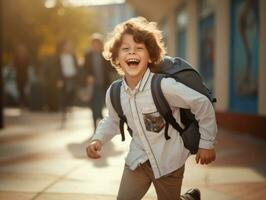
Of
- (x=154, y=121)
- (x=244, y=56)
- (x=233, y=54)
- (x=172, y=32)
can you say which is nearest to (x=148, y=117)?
(x=154, y=121)

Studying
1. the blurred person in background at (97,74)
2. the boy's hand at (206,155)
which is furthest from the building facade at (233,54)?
the boy's hand at (206,155)

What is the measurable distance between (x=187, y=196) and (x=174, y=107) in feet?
2.94

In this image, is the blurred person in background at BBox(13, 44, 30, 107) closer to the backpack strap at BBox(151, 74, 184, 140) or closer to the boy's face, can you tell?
the boy's face

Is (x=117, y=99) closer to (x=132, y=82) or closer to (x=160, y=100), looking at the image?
(x=132, y=82)

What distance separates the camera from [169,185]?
3.75 meters

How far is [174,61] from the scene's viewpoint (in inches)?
145

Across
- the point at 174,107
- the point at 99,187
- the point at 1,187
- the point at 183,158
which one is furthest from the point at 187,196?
the point at 1,187

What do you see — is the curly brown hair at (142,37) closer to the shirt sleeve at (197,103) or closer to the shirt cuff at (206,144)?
the shirt sleeve at (197,103)

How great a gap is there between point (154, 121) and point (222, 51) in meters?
8.34

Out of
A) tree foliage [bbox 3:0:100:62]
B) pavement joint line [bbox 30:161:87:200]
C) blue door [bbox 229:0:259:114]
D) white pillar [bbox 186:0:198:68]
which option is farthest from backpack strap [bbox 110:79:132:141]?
tree foliage [bbox 3:0:100:62]

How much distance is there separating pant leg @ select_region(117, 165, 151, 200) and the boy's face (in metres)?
0.61

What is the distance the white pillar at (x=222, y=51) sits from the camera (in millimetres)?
11508

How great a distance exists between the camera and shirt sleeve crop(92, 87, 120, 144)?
3.85m

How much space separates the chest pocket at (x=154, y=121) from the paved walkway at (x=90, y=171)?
4.32ft
